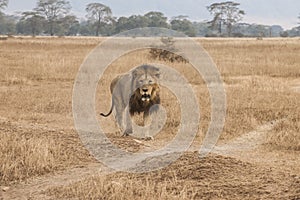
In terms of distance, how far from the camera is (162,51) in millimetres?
24859

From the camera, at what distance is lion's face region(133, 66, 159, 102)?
332 inches

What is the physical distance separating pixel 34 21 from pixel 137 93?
245 ft

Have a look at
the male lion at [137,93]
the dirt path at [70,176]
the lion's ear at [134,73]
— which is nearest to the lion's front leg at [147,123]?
the male lion at [137,93]

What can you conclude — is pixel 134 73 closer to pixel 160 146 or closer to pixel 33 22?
pixel 160 146

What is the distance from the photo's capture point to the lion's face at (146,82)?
8.45m

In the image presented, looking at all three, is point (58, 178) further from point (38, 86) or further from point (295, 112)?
point (38, 86)

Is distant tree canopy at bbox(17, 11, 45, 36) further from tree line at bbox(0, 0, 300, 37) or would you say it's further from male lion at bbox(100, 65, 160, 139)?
male lion at bbox(100, 65, 160, 139)

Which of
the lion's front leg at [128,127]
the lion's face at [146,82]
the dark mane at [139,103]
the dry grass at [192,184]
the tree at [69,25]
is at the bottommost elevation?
the dry grass at [192,184]

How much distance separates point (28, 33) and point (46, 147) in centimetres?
8119

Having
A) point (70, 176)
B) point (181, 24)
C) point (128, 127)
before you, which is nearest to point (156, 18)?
point (181, 24)

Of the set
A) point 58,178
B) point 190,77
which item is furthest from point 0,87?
point 58,178

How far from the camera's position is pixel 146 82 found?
27.9 ft

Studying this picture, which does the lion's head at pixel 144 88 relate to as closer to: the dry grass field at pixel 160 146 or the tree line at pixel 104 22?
the dry grass field at pixel 160 146

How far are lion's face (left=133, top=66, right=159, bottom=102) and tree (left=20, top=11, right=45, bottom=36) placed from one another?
244 feet
